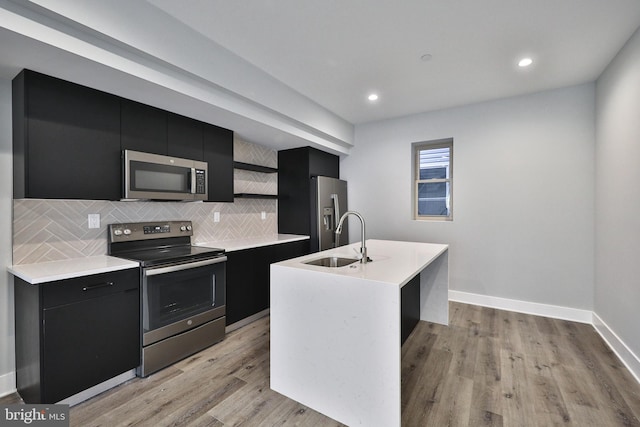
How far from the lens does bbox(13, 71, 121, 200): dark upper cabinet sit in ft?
6.07

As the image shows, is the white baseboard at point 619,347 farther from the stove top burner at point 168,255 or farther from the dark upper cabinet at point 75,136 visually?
the dark upper cabinet at point 75,136

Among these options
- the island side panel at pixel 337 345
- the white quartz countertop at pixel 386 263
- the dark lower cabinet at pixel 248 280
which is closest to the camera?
the island side panel at pixel 337 345

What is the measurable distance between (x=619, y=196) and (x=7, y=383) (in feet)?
16.0

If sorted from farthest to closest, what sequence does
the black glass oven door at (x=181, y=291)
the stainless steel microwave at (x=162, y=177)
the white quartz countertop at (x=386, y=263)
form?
the stainless steel microwave at (x=162, y=177)
the black glass oven door at (x=181, y=291)
the white quartz countertop at (x=386, y=263)

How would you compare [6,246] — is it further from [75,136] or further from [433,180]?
[433,180]

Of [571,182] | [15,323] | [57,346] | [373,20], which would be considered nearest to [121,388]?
[57,346]

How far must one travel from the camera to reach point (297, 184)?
414 cm

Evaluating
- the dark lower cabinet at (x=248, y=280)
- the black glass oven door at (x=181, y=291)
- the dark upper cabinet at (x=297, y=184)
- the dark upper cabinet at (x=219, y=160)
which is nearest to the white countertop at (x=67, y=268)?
the black glass oven door at (x=181, y=291)

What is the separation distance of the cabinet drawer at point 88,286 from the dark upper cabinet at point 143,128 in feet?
3.33

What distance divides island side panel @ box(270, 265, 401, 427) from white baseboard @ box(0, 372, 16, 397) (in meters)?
1.78

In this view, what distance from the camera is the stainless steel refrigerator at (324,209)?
13.3ft

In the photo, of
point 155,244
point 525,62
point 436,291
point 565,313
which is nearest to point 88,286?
point 155,244

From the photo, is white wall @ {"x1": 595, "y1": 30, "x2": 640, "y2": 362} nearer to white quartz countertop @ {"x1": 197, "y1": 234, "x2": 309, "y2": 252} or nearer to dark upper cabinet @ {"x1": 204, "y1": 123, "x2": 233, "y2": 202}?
white quartz countertop @ {"x1": 197, "y1": 234, "x2": 309, "y2": 252}

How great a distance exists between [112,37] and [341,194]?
3324mm
